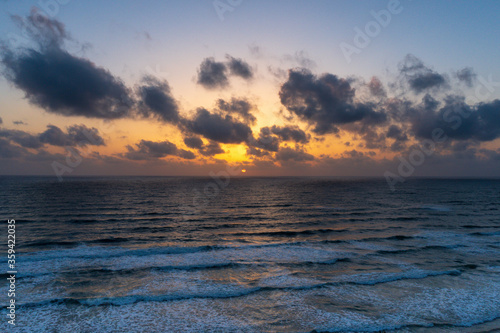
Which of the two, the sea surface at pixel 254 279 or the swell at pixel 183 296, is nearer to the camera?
the sea surface at pixel 254 279

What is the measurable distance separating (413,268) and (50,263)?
2414 centimetres

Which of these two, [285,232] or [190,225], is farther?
[190,225]

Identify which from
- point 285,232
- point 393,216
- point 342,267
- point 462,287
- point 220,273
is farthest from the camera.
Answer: point 393,216

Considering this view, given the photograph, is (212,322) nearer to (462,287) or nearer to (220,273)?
(220,273)

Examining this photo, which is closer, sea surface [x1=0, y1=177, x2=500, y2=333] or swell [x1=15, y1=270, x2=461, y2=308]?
sea surface [x1=0, y1=177, x2=500, y2=333]

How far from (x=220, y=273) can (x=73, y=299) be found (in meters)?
7.67

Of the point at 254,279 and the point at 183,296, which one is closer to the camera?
the point at 183,296

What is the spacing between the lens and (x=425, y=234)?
2734 centimetres

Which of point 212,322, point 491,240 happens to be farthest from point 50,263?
point 491,240

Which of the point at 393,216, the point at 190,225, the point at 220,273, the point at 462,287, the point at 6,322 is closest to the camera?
the point at 6,322

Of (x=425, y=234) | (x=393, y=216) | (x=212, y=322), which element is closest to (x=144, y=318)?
(x=212, y=322)

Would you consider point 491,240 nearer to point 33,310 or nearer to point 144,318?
point 144,318

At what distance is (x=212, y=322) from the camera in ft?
36.2

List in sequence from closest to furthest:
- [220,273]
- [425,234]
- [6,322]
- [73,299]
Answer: [6,322], [73,299], [220,273], [425,234]
